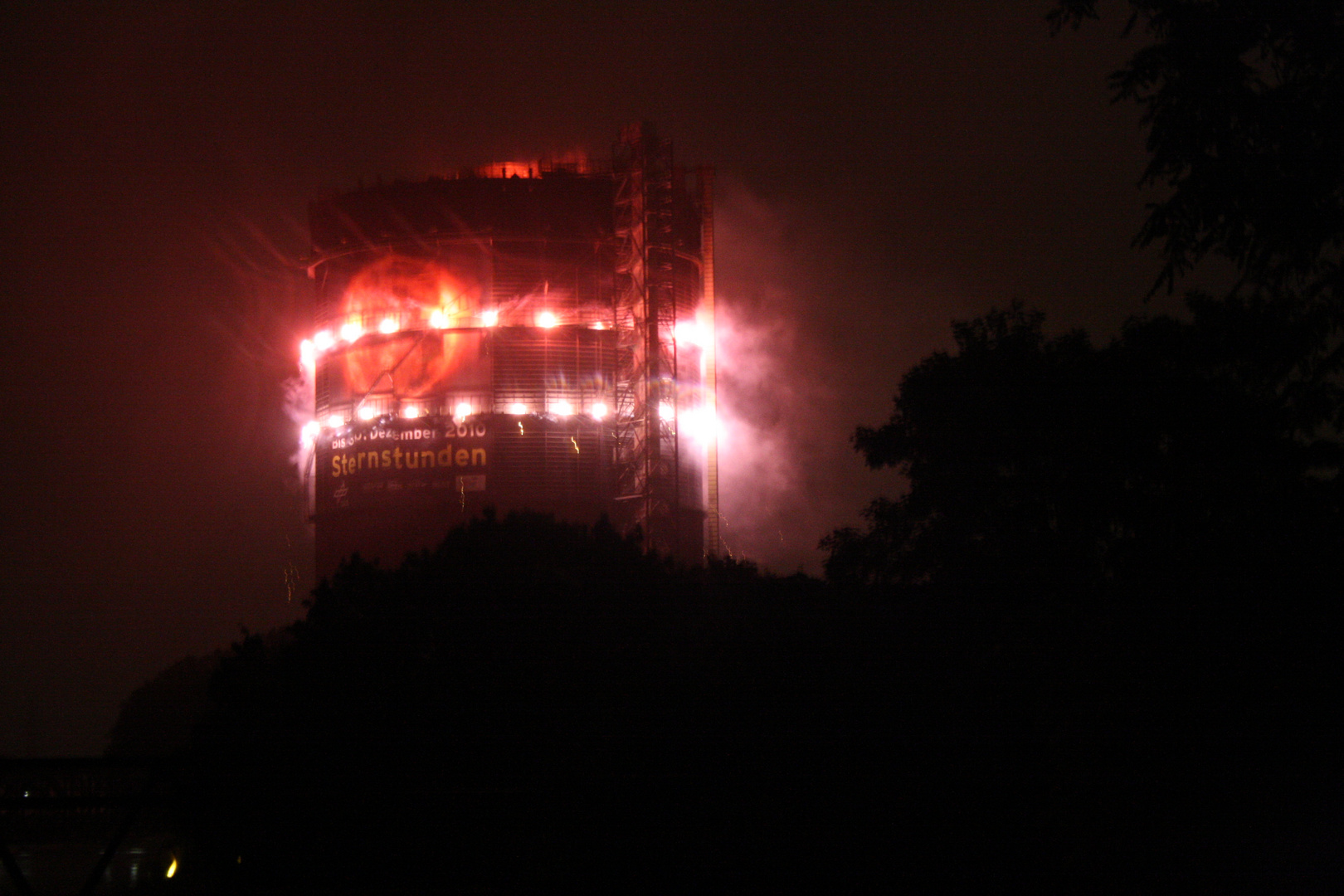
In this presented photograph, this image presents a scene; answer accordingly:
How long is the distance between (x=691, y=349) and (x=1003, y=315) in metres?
40.7

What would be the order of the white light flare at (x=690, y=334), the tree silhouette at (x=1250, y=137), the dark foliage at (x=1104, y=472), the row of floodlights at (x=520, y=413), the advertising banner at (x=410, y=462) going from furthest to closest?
1. the white light flare at (x=690, y=334)
2. the row of floodlights at (x=520, y=413)
3. the advertising banner at (x=410, y=462)
4. the dark foliage at (x=1104, y=472)
5. the tree silhouette at (x=1250, y=137)

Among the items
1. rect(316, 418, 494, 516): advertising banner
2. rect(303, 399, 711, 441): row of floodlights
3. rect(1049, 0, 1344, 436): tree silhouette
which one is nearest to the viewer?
rect(1049, 0, 1344, 436): tree silhouette

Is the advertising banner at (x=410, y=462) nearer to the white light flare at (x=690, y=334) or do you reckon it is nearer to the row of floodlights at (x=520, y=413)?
the row of floodlights at (x=520, y=413)

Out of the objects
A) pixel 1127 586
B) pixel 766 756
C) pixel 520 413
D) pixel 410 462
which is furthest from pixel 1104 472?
pixel 410 462

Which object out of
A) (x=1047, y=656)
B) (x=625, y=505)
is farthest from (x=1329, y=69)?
(x=625, y=505)

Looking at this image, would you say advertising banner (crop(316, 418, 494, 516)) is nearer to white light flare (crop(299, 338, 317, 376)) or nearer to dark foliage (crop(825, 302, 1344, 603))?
white light flare (crop(299, 338, 317, 376))

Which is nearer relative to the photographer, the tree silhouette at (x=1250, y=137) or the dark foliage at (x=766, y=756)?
the tree silhouette at (x=1250, y=137)

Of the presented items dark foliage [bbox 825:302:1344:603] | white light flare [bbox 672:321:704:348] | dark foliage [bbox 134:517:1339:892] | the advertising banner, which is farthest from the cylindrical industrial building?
dark foliage [bbox 134:517:1339:892]

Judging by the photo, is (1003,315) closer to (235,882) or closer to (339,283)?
(235,882)

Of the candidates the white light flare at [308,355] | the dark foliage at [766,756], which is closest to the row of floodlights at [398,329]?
the white light flare at [308,355]

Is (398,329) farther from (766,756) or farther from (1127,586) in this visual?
(1127,586)

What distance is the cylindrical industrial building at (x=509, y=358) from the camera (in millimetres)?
66500

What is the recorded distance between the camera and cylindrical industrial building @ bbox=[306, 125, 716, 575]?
66500 millimetres

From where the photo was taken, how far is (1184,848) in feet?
67.2
